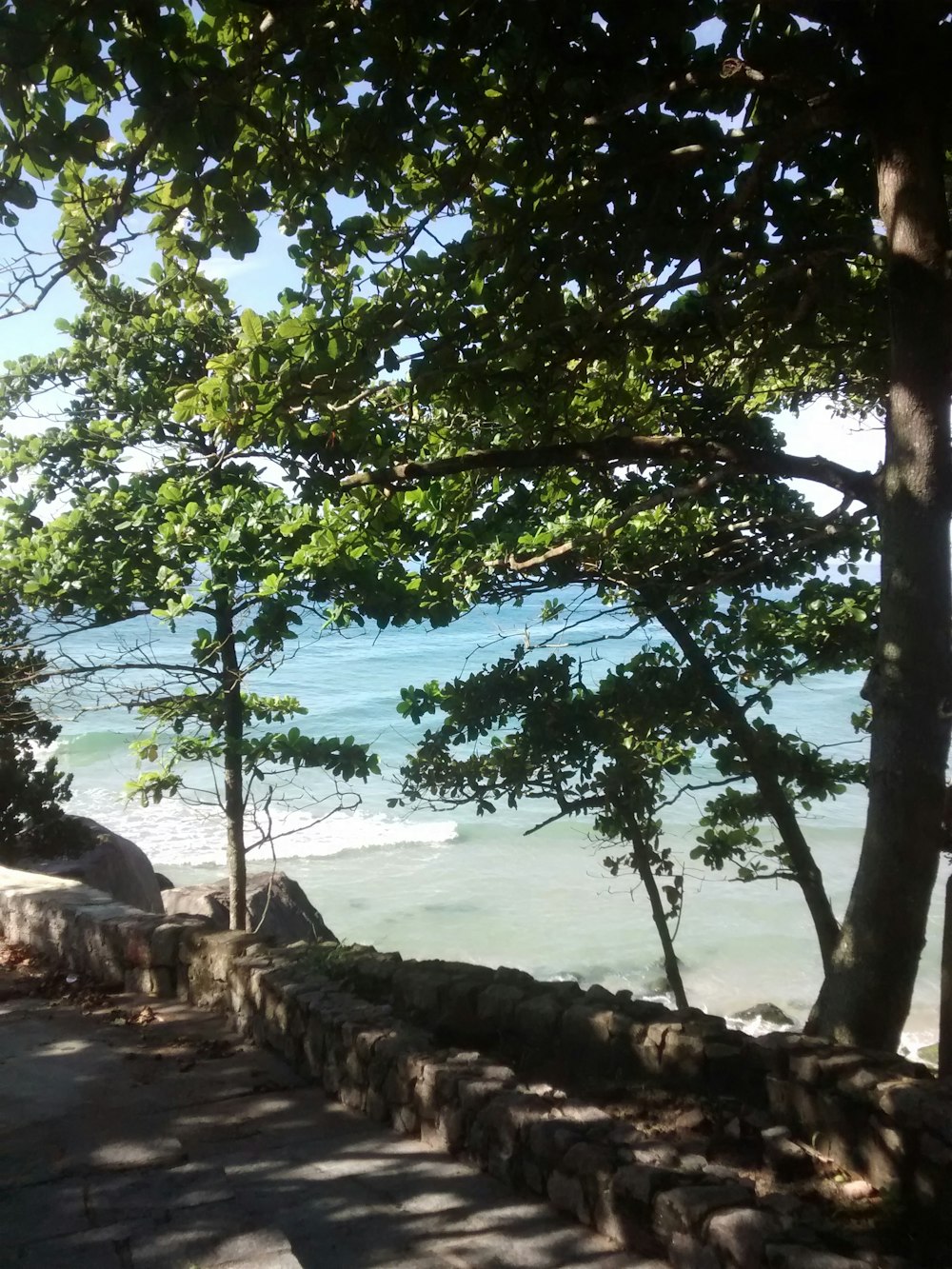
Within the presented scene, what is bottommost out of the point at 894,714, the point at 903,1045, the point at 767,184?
the point at 903,1045

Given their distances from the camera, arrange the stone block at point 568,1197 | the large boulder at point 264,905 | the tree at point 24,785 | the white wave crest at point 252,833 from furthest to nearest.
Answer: the white wave crest at point 252,833 < the large boulder at point 264,905 < the tree at point 24,785 < the stone block at point 568,1197

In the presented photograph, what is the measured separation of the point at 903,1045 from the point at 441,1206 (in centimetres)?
961

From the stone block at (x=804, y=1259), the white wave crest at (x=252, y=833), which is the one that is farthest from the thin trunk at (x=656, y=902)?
the white wave crest at (x=252, y=833)

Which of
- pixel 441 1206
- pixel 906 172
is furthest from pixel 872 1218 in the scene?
pixel 906 172

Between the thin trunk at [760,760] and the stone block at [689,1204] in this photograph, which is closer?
the stone block at [689,1204]

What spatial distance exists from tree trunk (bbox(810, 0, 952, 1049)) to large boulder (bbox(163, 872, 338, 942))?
8866 millimetres

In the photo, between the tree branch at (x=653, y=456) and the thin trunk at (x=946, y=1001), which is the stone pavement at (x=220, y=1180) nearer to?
the thin trunk at (x=946, y=1001)

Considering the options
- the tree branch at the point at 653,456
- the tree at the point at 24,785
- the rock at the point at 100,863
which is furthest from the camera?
the rock at the point at 100,863

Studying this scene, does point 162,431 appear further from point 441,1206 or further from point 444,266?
point 441,1206

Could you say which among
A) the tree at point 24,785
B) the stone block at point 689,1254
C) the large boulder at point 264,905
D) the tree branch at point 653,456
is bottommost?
the stone block at point 689,1254

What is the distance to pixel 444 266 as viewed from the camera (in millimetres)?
4785

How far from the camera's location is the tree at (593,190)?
155 inches

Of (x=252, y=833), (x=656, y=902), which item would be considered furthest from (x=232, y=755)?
(x=252, y=833)

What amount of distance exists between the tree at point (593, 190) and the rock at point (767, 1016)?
8.40 meters
